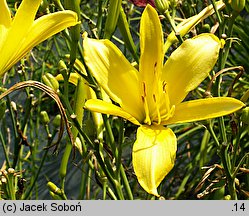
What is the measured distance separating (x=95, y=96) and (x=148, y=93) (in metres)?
0.09

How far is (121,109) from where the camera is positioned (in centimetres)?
62

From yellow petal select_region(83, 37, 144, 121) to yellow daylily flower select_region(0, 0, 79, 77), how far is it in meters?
0.04

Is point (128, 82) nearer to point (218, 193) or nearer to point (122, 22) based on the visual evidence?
point (122, 22)

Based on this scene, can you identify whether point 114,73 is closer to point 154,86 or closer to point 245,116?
point 154,86

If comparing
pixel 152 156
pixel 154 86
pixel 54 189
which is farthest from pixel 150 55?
pixel 54 189

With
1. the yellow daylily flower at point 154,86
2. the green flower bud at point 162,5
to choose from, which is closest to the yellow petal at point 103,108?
the yellow daylily flower at point 154,86

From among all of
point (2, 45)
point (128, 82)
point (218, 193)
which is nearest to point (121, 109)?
point (128, 82)

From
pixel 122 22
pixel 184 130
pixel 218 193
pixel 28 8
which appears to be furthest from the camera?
pixel 184 130

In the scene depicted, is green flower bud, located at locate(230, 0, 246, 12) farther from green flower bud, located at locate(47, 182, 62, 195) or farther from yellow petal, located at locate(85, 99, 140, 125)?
green flower bud, located at locate(47, 182, 62, 195)

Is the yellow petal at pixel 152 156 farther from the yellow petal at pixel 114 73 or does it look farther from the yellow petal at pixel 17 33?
the yellow petal at pixel 17 33

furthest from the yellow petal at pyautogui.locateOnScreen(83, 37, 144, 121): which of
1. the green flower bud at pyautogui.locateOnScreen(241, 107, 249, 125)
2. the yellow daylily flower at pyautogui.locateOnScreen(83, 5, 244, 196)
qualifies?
the green flower bud at pyautogui.locateOnScreen(241, 107, 249, 125)

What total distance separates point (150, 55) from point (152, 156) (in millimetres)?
140

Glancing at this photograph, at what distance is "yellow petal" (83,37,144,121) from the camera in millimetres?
605

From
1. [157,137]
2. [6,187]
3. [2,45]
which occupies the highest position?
[2,45]
